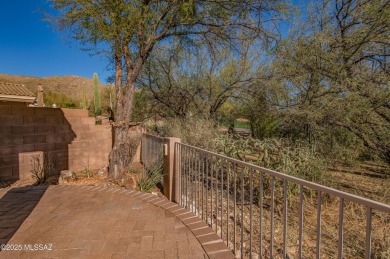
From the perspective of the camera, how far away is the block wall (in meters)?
5.87

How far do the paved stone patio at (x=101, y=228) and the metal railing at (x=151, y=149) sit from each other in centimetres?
141

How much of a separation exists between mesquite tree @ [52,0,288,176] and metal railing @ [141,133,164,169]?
0.63 m

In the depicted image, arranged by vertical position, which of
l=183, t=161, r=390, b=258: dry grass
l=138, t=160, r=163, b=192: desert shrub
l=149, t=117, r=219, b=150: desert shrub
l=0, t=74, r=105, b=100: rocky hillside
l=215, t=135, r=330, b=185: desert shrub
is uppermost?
l=0, t=74, r=105, b=100: rocky hillside

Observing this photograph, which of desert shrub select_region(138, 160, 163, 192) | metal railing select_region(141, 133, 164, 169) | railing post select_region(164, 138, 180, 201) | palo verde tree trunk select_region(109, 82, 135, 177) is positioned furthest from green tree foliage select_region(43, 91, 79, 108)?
railing post select_region(164, 138, 180, 201)

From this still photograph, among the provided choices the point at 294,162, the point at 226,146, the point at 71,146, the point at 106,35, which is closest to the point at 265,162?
the point at 294,162

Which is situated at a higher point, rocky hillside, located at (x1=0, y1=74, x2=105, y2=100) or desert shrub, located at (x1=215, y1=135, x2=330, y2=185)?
rocky hillside, located at (x1=0, y1=74, x2=105, y2=100)

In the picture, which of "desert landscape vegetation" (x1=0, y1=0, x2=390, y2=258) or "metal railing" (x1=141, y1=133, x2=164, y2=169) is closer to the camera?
"desert landscape vegetation" (x1=0, y1=0, x2=390, y2=258)

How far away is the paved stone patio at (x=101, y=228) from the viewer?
2479 mm

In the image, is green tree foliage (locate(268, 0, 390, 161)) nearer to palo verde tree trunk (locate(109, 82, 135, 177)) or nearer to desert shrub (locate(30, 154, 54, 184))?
palo verde tree trunk (locate(109, 82, 135, 177))

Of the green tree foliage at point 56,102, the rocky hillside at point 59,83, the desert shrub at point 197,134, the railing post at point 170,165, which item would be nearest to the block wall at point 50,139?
the desert shrub at point 197,134

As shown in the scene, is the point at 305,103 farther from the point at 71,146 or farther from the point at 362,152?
the point at 71,146

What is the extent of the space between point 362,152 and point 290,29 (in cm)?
354

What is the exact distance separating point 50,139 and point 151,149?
2786 mm

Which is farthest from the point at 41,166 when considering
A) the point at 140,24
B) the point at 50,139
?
Answer: the point at 140,24
